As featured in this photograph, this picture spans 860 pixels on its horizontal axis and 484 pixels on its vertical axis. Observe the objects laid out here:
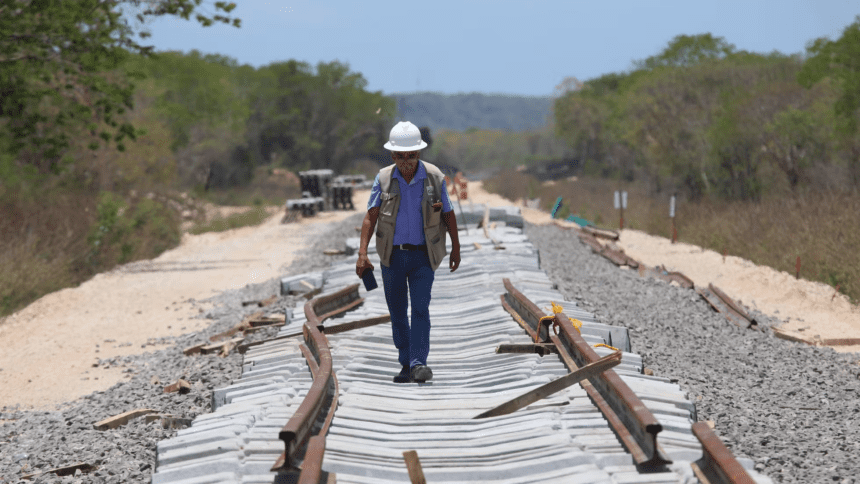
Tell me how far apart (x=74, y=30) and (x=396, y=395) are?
11.4 metres

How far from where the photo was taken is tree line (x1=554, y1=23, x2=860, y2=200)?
24453 mm

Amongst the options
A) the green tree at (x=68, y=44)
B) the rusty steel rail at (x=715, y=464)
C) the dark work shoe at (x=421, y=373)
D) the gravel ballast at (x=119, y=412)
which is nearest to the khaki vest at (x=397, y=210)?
the dark work shoe at (x=421, y=373)

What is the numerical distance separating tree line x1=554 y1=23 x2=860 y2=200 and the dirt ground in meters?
7.27

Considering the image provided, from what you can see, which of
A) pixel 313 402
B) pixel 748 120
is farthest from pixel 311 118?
pixel 313 402

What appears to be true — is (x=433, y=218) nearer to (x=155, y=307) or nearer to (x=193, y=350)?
(x=193, y=350)

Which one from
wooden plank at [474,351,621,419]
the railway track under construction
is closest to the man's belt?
the railway track under construction

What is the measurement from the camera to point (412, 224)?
5.44 m

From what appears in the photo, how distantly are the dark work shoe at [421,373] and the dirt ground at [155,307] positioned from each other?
496 centimetres

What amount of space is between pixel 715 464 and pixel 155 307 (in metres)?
13.2

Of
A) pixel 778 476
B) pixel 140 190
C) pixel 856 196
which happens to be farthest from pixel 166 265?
pixel 778 476

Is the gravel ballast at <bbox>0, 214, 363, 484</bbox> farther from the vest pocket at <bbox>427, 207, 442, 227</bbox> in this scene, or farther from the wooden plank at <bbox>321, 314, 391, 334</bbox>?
the vest pocket at <bbox>427, 207, 442, 227</bbox>

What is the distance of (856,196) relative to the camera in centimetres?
1780

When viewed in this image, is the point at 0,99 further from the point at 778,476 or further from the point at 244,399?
the point at 778,476

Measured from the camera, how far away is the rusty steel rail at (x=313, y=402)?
3.72 m
